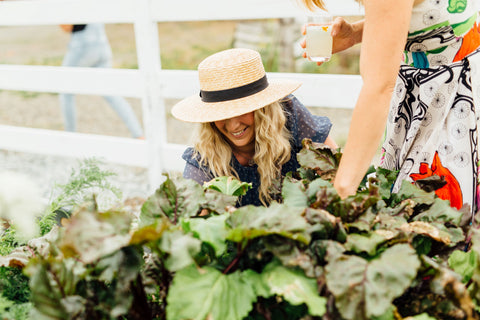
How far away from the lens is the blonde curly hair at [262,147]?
1.62 m

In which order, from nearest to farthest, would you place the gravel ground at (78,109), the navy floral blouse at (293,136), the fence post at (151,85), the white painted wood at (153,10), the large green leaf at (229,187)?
1. the large green leaf at (229,187)
2. the navy floral blouse at (293,136)
3. the white painted wood at (153,10)
4. the fence post at (151,85)
5. the gravel ground at (78,109)

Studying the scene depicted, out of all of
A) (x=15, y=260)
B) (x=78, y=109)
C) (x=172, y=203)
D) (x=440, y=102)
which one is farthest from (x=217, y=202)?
(x=78, y=109)

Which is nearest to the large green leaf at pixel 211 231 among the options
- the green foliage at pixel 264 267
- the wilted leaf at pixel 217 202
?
the green foliage at pixel 264 267

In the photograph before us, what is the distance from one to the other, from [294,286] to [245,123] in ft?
3.32

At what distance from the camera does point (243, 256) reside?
744 mm

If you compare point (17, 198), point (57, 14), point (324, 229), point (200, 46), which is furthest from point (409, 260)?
point (200, 46)

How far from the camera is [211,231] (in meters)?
0.73

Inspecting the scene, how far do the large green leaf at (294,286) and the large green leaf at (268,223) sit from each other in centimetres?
5

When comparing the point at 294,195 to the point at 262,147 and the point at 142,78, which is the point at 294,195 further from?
the point at 142,78

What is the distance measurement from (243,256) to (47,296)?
0.99ft

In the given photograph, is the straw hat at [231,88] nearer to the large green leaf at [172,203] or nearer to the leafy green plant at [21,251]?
the leafy green plant at [21,251]

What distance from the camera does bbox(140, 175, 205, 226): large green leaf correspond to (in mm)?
808

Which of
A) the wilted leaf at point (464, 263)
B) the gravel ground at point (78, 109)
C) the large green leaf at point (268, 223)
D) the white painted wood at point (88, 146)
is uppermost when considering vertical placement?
the large green leaf at point (268, 223)

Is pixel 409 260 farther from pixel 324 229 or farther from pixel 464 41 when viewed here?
pixel 464 41
